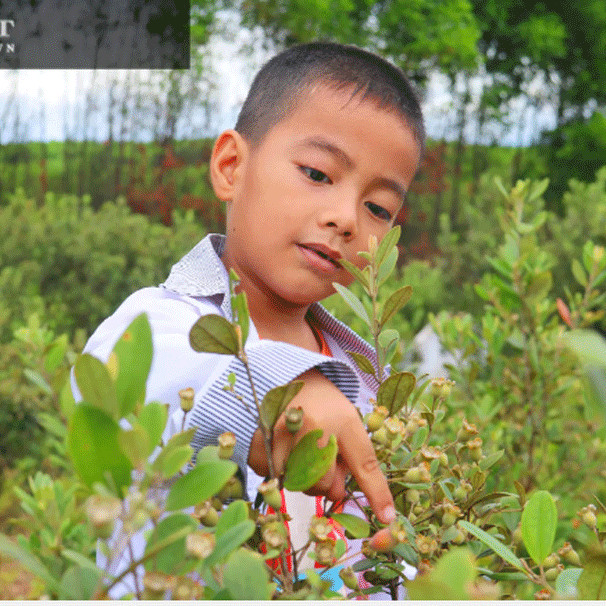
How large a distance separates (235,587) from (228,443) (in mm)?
156

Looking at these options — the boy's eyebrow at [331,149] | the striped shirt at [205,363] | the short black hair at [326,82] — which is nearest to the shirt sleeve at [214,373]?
the striped shirt at [205,363]

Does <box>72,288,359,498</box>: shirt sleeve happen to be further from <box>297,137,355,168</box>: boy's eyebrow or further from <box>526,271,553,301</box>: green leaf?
<box>526,271,553,301</box>: green leaf

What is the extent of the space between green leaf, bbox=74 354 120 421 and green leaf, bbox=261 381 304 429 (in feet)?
0.57

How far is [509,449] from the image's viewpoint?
6.20ft

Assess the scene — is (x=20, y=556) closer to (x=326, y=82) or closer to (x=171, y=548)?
(x=171, y=548)

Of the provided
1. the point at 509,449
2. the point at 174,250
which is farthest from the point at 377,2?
the point at 509,449

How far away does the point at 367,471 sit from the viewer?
599 mm

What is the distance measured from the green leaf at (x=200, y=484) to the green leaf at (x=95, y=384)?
0.18 ft

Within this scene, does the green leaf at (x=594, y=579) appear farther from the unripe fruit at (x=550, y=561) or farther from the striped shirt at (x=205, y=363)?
the striped shirt at (x=205, y=363)

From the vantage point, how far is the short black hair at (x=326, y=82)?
1.17m

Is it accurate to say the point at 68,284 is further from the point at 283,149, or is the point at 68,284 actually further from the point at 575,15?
the point at 575,15

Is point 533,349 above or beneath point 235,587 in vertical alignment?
beneath

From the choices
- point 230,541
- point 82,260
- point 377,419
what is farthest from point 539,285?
point 82,260

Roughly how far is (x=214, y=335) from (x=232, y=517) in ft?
0.44
